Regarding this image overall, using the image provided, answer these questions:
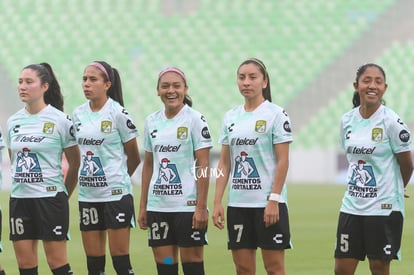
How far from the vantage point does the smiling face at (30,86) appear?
7004 millimetres

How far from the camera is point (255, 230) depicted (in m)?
6.59

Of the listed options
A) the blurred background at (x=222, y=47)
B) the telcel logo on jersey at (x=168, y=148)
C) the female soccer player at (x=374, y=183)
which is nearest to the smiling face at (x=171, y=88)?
the telcel logo on jersey at (x=168, y=148)

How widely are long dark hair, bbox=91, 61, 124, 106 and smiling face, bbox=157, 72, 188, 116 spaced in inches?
28.0

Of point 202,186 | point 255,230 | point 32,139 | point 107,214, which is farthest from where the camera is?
point 107,214

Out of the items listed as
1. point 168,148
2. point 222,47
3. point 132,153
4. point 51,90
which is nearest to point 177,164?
point 168,148

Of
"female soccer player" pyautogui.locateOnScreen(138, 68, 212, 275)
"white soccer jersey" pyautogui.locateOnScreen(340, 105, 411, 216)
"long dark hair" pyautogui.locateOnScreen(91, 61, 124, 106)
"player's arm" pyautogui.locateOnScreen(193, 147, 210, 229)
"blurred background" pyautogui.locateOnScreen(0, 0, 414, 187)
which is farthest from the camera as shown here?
"blurred background" pyautogui.locateOnScreen(0, 0, 414, 187)

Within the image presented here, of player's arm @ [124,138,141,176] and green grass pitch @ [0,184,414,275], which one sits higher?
player's arm @ [124,138,141,176]

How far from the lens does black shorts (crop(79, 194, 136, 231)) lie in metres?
7.40

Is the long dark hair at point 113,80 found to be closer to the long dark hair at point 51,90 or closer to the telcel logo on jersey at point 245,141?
the long dark hair at point 51,90

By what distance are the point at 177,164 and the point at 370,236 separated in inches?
59.8

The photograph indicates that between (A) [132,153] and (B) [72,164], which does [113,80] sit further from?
(B) [72,164]

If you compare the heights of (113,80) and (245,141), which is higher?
(113,80)

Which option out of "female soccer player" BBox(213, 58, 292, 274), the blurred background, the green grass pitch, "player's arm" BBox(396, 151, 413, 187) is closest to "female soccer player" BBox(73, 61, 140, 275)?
"female soccer player" BBox(213, 58, 292, 274)

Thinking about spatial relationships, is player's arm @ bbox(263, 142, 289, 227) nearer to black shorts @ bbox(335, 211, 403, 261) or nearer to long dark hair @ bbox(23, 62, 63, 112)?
black shorts @ bbox(335, 211, 403, 261)
